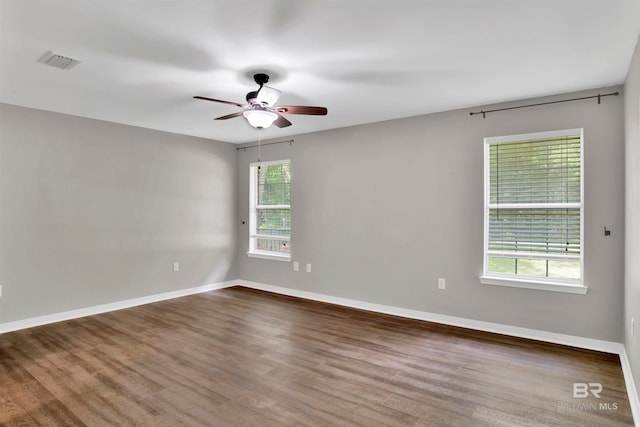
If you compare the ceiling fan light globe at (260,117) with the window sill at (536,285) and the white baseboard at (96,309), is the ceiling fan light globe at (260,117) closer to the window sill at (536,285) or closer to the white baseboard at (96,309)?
the window sill at (536,285)

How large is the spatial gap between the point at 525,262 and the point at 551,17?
2479 mm

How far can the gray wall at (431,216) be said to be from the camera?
336cm

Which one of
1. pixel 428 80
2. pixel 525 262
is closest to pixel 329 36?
pixel 428 80

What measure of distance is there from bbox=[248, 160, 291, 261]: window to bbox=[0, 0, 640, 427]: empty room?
6cm

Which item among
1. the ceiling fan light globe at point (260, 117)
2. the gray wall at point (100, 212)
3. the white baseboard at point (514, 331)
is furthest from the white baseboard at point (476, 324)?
the ceiling fan light globe at point (260, 117)

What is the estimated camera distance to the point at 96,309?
464 cm

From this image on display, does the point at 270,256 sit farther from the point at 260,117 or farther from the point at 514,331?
the point at 514,331

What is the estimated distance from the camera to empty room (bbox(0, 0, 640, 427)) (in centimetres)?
235

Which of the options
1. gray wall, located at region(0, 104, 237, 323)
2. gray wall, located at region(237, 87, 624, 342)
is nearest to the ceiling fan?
gray wall, located at region(237, 87, 624, 342)

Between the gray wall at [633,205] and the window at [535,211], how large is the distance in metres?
0.49

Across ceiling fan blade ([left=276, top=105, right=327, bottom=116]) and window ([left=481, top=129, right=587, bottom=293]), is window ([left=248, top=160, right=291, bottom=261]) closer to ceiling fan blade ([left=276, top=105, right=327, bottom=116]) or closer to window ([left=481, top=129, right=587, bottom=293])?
ceiling fan blade ([left=276, top=105, right=327, bottom=116])

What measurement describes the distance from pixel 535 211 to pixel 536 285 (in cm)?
75

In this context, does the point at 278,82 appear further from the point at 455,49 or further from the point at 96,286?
the point at 96,286

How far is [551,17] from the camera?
2178 mm
